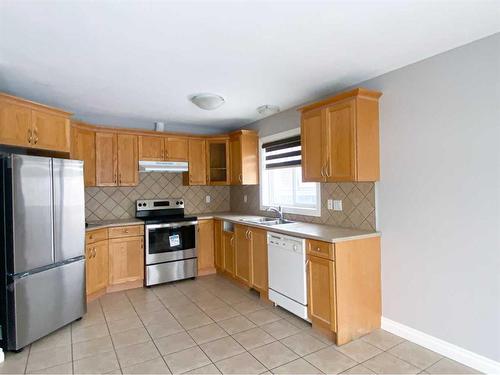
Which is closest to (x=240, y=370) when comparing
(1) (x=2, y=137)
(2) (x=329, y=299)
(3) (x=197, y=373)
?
(3) (x=197, y=373)

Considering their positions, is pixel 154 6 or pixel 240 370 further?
pixel 240 370

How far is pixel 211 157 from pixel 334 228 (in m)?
2.52

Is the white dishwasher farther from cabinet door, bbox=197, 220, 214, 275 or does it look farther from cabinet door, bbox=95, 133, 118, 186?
cabinet door, bbox=95, 133, 118, 186

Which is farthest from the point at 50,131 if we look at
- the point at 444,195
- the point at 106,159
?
the point at 444,195

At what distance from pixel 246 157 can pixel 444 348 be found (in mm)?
3211

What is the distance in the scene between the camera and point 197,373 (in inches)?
85.9

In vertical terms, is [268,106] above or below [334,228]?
above

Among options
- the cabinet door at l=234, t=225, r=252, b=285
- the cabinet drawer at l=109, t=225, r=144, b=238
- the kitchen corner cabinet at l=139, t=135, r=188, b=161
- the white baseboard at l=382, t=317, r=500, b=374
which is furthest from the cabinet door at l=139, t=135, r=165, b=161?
the white baseboard at l=382, t=317, r=500, b=374

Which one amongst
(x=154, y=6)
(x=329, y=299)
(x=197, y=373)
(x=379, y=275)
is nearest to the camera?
(x=154, y=6)

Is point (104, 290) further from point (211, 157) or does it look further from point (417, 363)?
point (417, 363)

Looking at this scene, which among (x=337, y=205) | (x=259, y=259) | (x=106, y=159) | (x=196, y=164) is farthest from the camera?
(x=196, y=164)

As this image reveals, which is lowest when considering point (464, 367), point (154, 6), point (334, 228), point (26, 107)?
point (464, 367)

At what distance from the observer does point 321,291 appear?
2.67 metres

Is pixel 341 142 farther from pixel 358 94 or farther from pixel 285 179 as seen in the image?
pixel 285 179
